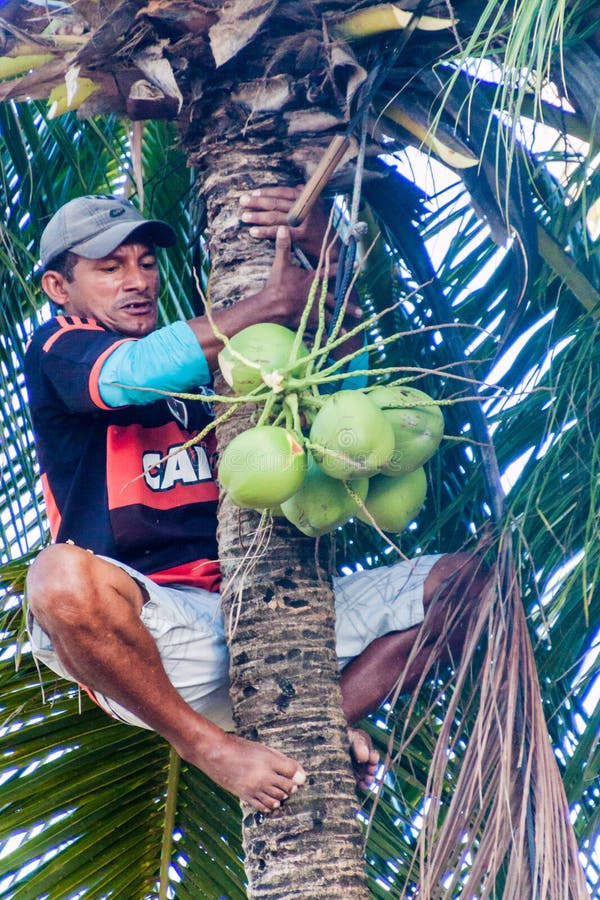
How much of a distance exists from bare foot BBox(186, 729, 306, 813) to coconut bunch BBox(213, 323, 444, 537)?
0.39 meters

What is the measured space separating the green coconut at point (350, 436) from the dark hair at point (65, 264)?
1412 millimetres

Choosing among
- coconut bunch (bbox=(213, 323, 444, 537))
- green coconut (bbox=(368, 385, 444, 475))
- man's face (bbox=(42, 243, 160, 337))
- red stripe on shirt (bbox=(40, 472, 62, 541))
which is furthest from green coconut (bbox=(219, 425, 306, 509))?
man's face (bbox=(42, 243, 160, 337))

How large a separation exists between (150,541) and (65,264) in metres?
0.87

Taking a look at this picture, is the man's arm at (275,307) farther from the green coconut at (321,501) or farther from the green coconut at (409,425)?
the green coconut at (321,501)

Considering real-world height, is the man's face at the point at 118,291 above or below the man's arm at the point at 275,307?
above

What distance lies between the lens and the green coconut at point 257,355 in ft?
6.95

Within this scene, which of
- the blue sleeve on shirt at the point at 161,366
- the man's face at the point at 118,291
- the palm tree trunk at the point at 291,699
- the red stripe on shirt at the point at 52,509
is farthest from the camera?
the man's face at the point at 118,291

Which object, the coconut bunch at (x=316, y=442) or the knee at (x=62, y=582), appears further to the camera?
the knee at (x=62, y=582)

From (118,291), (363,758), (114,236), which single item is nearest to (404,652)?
(363,758)

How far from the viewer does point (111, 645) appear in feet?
7.93

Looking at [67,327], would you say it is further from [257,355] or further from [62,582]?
[257,355]

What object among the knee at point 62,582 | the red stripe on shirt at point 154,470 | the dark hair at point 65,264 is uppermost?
the dark hair at point 65,264

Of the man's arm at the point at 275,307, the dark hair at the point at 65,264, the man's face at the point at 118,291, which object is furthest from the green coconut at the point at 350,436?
the dark hair at the point at 65,264

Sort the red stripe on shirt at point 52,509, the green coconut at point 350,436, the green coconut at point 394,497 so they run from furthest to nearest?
the red stripe on shirt at point 52,509
the green coconut at point 394,497
the green coconut at point 350,436
